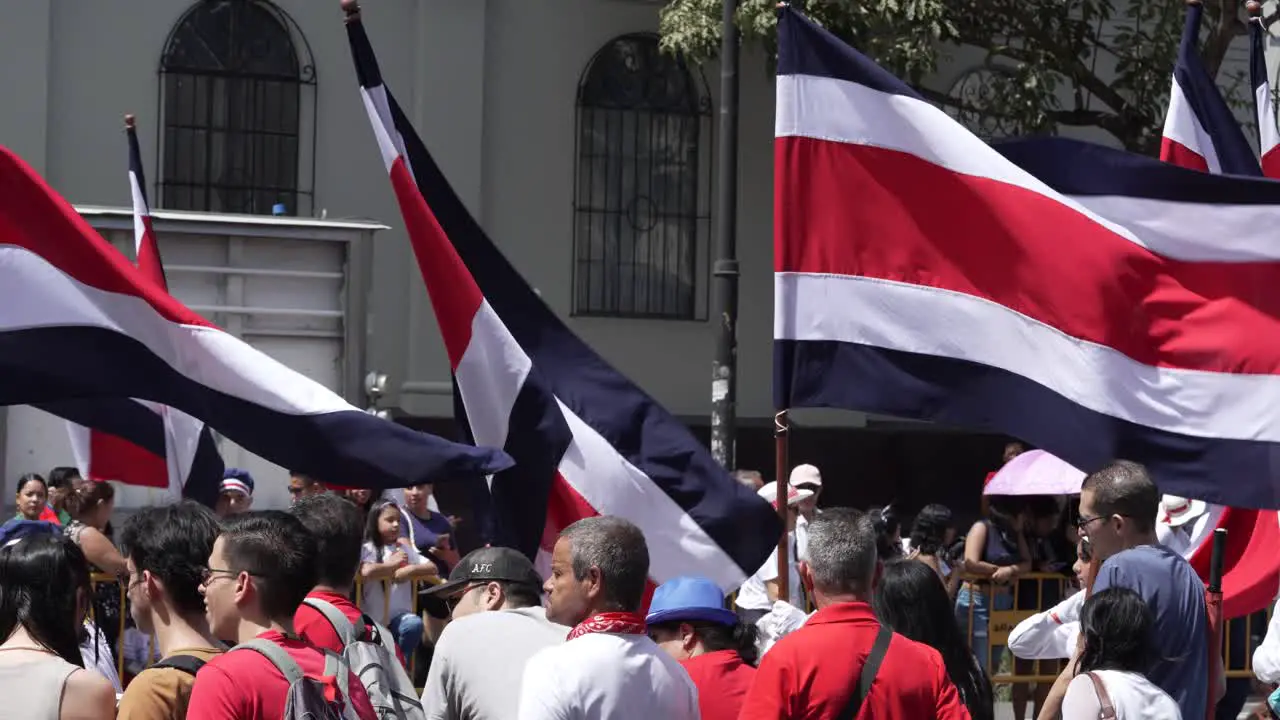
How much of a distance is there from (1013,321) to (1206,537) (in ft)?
5.49

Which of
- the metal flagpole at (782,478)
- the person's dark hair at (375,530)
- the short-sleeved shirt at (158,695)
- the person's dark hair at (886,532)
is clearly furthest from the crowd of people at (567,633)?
the person's dark hair at (886,532)

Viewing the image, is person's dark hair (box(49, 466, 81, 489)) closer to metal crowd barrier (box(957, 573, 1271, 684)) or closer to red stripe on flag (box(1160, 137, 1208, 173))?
metal crowd barrier (box(957, 573, 1271, 684))

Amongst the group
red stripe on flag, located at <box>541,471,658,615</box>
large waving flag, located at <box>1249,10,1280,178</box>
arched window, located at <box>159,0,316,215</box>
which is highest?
arched window, located at <box>159,0,316,215</box>

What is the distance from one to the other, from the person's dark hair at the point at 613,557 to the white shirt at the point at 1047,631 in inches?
86.7

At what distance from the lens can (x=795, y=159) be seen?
7.09 metres

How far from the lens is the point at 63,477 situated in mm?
11617

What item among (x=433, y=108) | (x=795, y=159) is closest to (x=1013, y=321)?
(x=795, y=159)

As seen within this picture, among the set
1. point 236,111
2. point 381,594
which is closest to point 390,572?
point 381,594

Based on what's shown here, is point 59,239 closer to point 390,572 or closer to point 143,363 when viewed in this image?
point 143,363

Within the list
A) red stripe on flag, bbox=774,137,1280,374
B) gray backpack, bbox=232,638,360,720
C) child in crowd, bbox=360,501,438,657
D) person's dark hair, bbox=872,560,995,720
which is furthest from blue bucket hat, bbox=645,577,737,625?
child in crowd, bbox=360,501,438,657

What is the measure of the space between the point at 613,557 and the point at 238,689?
1.18 m

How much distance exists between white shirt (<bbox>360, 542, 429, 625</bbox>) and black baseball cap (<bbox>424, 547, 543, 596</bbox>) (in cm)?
426

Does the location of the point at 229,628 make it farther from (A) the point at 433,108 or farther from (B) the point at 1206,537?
(A) the point at 433,108

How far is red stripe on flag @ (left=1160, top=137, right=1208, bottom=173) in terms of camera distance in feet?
25.8
